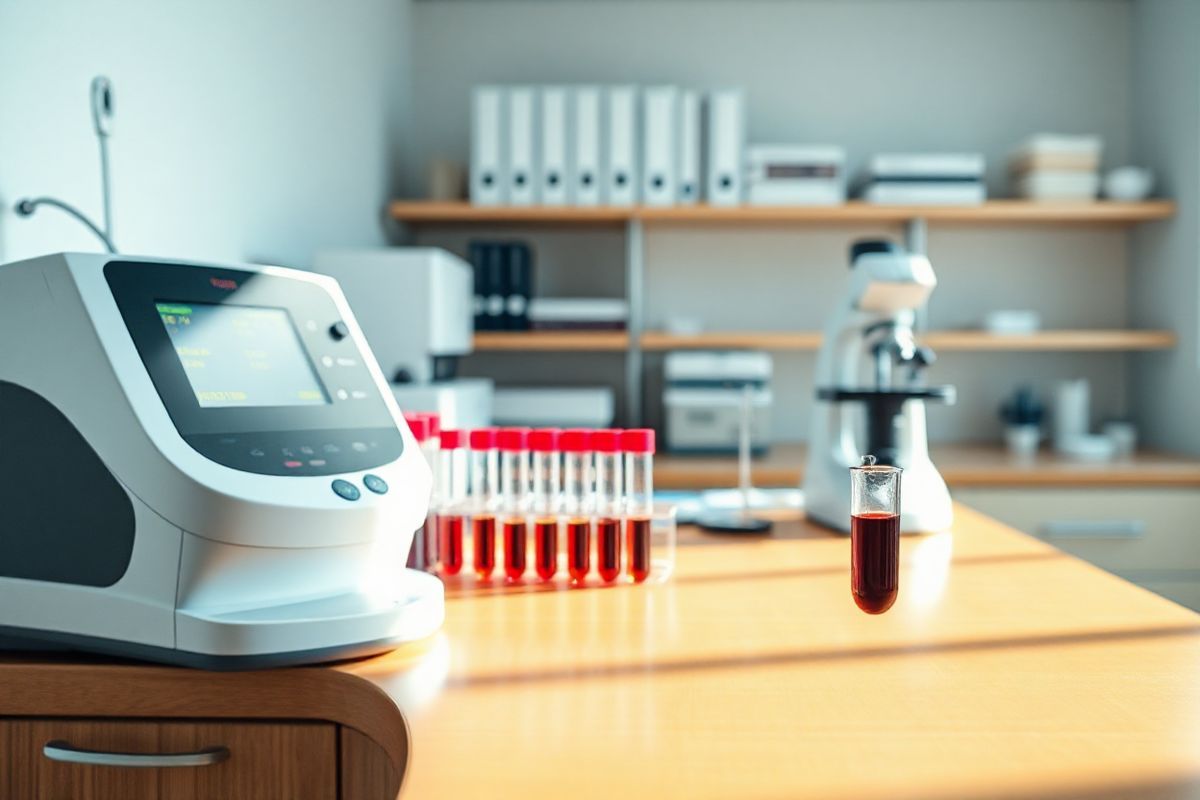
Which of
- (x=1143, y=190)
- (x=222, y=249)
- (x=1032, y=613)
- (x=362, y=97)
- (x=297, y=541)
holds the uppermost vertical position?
(x=362, y=97)

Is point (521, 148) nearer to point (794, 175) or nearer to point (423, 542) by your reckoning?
point (794, 175)

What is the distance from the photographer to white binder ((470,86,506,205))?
332cm

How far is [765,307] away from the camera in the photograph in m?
3.79

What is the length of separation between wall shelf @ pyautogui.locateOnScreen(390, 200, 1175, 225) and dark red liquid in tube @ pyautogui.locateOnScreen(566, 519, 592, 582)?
7.01 feet

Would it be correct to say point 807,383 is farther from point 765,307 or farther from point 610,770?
point 610,770

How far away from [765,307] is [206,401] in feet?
9.75

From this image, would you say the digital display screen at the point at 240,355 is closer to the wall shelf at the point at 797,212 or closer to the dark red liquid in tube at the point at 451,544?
the dark red liquid in tube at the point at 451,544

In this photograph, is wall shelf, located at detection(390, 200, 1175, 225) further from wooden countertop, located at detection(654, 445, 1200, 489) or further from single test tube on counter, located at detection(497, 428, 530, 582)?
single test tube on counter, located at detection(497, 428, 530, 582)

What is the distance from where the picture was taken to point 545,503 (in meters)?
1.34

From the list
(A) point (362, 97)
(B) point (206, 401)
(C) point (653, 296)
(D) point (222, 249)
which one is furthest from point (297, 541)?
(C) point (653, 296)

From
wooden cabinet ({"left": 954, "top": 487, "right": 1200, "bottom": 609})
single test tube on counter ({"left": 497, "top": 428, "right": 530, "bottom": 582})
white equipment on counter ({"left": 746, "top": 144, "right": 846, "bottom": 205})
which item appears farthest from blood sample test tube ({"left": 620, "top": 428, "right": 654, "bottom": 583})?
white equipment on counter ({"left": 746, "top": 144, "right": 846, "bottom": 205})

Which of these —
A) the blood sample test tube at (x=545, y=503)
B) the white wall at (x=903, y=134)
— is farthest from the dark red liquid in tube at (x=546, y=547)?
the white wall at (x=903, y=134)

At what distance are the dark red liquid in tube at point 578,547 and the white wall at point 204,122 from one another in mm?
884

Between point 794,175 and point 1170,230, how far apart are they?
130 cm
